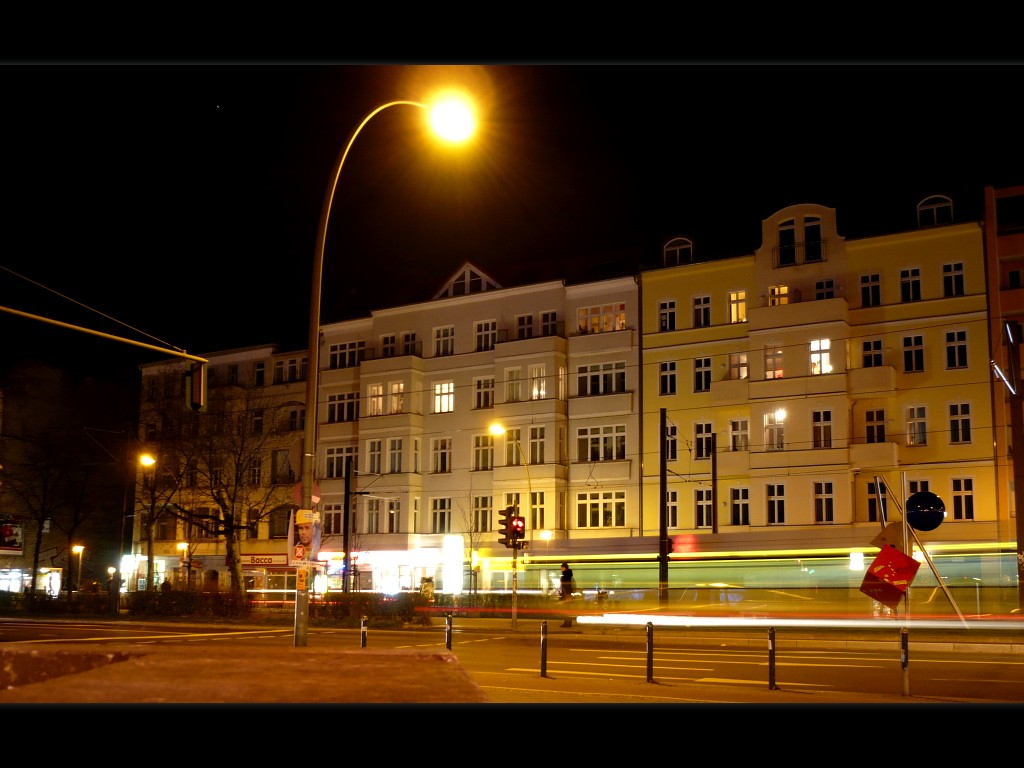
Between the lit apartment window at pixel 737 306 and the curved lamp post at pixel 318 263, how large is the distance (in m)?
33.8

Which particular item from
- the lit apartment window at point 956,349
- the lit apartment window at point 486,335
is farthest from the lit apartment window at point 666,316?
the lit apartment window at point 956,349

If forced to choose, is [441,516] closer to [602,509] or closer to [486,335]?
[602,509]

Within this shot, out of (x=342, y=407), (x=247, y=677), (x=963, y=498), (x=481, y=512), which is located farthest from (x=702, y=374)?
(x=247, y=677)

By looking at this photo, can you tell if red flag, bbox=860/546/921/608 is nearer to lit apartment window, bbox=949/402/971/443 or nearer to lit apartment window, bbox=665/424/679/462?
lit apartment window, bbox=949/402/971/443

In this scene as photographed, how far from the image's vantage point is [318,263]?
16953 mm

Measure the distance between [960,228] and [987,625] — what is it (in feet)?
62.2

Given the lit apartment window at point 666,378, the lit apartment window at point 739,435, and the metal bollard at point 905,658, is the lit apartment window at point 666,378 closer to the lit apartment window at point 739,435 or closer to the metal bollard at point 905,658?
the lit apartment window at point 739,435

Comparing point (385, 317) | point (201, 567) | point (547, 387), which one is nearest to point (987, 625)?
point (547, 387)

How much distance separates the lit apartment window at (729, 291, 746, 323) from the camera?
49.0 m

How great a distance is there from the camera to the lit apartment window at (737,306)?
49.0 meters

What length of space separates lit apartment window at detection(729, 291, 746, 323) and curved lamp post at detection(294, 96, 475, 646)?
111ft

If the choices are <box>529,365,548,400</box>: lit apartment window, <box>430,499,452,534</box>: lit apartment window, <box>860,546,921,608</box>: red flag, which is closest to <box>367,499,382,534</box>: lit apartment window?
<box>430,499,452,534</box>: lit apartment window

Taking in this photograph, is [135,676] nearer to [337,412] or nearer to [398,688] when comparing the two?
[398,688]

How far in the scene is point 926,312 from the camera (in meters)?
44.8
